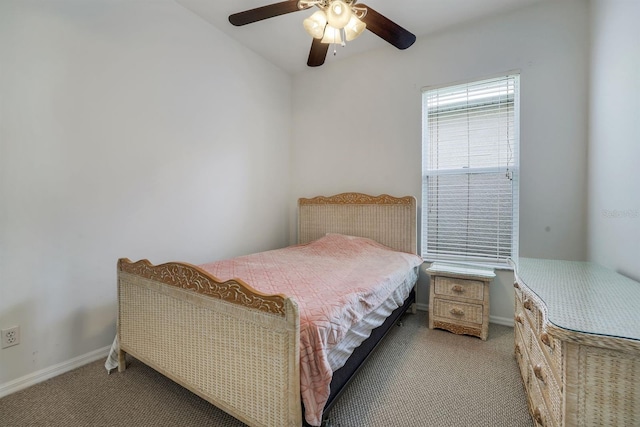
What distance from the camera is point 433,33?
2.73 meters

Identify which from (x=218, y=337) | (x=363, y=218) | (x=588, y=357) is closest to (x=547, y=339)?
(x=588, y=357)

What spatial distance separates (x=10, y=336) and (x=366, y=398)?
211 centimetres

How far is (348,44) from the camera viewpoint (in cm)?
293

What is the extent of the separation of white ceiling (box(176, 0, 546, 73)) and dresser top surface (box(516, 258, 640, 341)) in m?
2.21

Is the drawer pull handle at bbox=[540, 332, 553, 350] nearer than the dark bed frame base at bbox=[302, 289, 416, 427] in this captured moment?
Yes

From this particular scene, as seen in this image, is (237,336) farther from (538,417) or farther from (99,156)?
(99,156)

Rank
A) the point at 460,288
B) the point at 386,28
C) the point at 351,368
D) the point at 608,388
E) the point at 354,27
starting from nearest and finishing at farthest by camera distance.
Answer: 1. the point at 608,388
2. the point at 351,368
3. the point at 354,27
4. the point at 386,28
5. the point at 460,288

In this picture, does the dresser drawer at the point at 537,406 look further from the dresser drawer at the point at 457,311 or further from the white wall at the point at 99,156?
the white wall at the point at 99,156

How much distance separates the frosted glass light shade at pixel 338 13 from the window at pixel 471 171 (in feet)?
5.12

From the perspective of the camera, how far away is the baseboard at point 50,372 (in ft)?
5.20

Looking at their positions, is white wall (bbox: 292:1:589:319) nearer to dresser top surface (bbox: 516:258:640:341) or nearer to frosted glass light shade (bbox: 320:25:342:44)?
dresser top surface (bbox: 516:258:640:341)

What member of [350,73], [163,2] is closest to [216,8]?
[163,2]

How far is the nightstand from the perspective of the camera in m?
2.21

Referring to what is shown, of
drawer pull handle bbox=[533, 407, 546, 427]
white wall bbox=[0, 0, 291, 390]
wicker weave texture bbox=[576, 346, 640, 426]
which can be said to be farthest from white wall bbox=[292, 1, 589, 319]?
wicker weave texture bbox=[576, 346, 640, 426]
